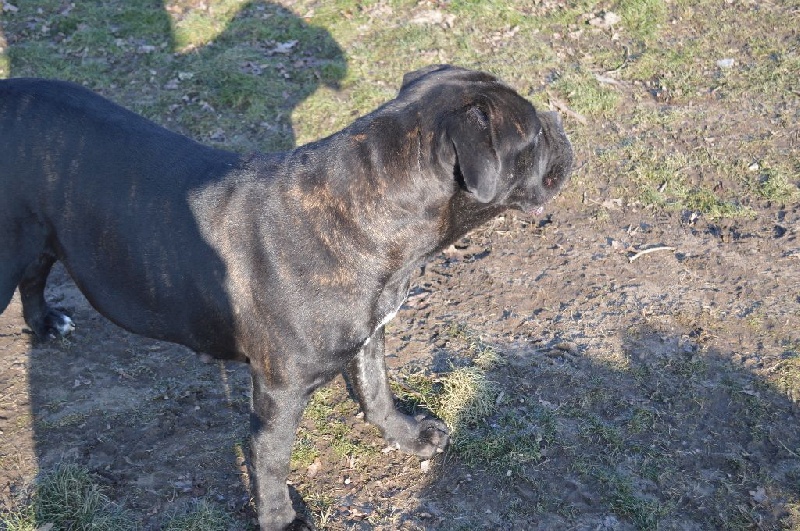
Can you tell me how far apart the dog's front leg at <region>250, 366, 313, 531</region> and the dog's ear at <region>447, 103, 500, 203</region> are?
1255mm

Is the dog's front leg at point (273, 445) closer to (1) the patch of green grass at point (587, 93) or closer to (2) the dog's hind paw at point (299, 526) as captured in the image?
(2) the dog's hind paw at point (299, 526)

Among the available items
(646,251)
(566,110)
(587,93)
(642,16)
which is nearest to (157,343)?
(646,251)

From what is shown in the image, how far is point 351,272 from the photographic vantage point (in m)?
3.44

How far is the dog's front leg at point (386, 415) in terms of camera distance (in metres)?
4.30

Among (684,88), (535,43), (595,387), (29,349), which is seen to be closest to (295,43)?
(535,43)

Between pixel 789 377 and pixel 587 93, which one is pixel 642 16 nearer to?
pixel 587 93

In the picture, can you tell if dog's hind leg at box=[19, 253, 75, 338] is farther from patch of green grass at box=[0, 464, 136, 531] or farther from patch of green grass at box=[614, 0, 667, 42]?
patch of green grass at box=[614, 0, 667, 42]

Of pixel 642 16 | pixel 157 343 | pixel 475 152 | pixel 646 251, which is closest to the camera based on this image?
pixel 475 152

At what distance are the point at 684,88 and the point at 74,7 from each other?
6680mm

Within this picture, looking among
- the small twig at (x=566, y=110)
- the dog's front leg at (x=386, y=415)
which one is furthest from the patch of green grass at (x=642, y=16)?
the dog's front leg at (x=386, y=415)

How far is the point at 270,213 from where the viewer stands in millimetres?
3521

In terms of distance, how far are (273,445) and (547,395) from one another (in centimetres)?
181

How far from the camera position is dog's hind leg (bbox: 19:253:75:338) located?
15.7ft

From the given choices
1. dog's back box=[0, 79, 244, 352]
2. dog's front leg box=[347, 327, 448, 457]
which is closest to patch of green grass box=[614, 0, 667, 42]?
dog's front leg box=[347, 327, 448, 457]
